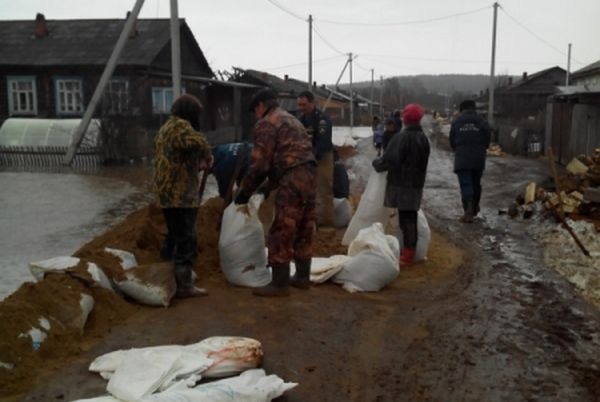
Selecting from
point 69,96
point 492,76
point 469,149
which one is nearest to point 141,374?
point 469,149

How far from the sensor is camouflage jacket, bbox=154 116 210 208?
456 centimetres

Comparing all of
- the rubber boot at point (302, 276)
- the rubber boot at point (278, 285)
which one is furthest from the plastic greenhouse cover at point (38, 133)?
the rubber boot at point (278, 285)

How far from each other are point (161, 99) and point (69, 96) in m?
3.92

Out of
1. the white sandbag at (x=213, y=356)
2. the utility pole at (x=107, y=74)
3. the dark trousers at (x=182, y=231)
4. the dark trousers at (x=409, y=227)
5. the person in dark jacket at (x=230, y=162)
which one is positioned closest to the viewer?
the white sandbag at (x=213, y=356)

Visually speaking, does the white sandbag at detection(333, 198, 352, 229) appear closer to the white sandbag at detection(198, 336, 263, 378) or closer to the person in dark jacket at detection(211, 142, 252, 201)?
the person in dark jacket at detection(211, 142, 252, 201)

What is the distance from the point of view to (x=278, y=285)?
483 centimetres

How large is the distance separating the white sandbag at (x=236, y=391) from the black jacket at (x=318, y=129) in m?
4.36

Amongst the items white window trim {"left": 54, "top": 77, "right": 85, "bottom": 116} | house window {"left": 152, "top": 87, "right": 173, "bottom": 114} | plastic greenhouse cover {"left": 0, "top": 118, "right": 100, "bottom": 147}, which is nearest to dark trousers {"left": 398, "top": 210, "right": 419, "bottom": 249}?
plastic greenhouse cover {"left": 0, "top": 118, "right": 100, "bottom": 147}

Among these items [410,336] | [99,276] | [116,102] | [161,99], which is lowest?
[410,336]

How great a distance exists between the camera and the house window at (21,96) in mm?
27672

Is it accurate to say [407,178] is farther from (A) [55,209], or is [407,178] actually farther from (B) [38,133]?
(B) [38,133]

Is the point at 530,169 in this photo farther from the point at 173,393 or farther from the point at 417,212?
the point at 173,393

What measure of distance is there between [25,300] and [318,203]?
174 inches

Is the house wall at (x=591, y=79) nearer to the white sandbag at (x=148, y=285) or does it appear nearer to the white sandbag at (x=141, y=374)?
the white sandbag at (x=148, y=285)
